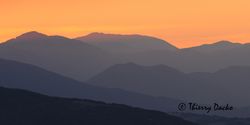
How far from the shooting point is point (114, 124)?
19350 centimetres

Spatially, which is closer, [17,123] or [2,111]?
[17,123]

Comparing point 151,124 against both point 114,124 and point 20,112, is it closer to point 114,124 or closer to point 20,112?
point 114,124

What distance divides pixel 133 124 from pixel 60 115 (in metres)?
21.1

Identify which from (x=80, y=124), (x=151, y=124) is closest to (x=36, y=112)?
(x=80, y=124)

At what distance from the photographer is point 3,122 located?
183 meters

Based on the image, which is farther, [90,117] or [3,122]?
[90,117]

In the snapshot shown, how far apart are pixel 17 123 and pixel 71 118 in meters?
17.2

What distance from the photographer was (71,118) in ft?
639

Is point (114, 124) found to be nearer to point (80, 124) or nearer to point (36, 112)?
point (80, 124)

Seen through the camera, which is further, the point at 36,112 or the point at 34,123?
the point at 36,112

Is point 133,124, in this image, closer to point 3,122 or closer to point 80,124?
point 80,124

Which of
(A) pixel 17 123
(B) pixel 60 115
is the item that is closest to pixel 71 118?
(B) pixel 60 115

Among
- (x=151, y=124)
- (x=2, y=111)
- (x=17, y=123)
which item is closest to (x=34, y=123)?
(x=17, y=123)

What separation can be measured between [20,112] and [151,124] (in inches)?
1465
